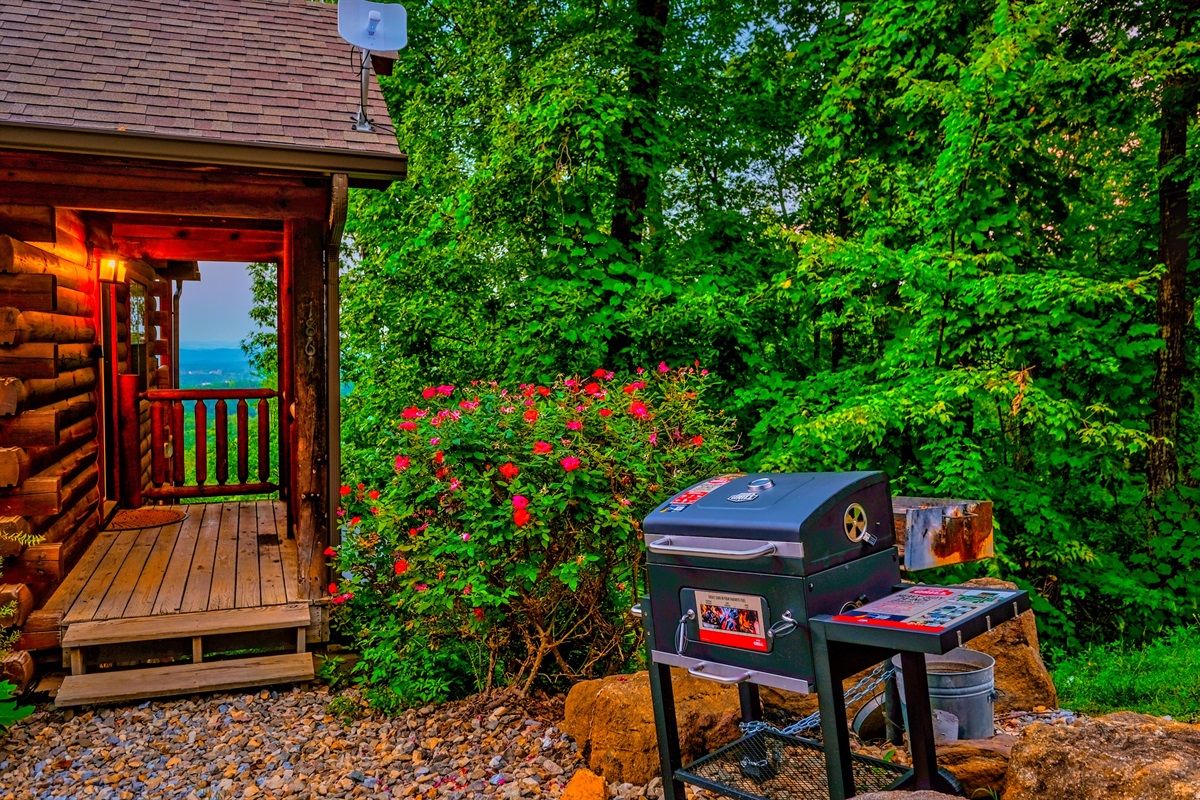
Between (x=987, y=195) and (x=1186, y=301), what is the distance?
1.98 metres

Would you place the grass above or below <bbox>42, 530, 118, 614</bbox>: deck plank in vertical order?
below

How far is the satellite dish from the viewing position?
4512 mm

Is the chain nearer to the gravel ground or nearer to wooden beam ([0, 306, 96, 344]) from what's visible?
the gravel ground

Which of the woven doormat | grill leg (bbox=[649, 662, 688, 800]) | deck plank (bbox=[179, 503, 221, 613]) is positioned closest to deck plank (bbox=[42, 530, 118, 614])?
the woven doormat

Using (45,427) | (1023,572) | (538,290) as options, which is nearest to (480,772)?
(45,427)

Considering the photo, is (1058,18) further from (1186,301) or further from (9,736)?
(9,736)

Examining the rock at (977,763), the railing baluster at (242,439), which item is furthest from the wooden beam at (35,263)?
the rock at (977,763)

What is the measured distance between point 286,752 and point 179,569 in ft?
6.92

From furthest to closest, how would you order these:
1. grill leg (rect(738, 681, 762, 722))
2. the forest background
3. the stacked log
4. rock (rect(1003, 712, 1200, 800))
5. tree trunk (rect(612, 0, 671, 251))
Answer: tree trunk (rect(612, 0, 671, 251)) < the forest background < the stacked log < grill leg (rect(738, 681, 762, 722)) < rock (rect(1003, 712, 1200, 800))

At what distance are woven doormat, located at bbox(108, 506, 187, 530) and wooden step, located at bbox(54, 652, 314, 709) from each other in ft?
7.36

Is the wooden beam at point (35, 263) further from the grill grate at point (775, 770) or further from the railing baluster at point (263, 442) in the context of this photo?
the grill grate at point (775, 770)

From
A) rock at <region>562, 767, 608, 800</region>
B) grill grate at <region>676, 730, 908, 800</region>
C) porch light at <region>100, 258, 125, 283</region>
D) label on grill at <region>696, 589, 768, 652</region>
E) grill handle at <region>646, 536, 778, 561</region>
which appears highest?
porch light at <region>100, 258, 125, 283</region>

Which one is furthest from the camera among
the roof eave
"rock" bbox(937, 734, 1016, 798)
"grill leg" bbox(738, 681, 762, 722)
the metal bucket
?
the roof eave

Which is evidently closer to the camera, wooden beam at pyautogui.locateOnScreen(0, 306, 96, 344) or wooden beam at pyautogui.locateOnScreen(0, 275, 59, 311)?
wooden beam at pyautogui.locateOnScreen(0, 306, 96, 344)
